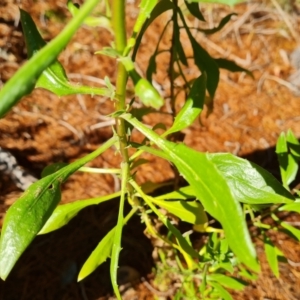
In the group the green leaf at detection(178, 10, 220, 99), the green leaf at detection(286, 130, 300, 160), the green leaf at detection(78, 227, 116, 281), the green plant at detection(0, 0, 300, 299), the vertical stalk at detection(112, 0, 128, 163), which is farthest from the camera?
the green leaf at detection(286, 130, 300, 160)

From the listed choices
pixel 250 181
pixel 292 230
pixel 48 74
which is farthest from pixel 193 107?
pixel 292 230

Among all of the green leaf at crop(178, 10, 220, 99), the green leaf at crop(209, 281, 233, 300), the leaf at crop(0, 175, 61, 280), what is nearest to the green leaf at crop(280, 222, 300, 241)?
the green leaf at crop(209, 281, 233, 300)

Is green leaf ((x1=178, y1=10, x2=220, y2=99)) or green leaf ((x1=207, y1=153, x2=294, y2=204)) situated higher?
green leaf ((x1=178, y1=10, x2=220, y2=99))

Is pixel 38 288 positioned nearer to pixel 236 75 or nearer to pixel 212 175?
pixel 212 175

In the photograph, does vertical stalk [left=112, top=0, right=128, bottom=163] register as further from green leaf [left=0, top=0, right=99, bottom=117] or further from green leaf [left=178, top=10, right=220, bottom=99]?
green leaf [left=178, top=10, right=220, bottom=99]

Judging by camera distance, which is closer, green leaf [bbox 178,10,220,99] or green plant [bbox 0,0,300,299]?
green plant [bbox 0,0,300,299]

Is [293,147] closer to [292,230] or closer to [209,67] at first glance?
[292,230]

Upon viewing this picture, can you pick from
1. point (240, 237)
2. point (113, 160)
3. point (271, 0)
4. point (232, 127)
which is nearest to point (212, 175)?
point (240, 237)

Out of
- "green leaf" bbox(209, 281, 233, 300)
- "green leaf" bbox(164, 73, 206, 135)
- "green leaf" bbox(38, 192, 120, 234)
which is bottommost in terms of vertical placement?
"green leaf" bbox(209, 281, 233, 300)
